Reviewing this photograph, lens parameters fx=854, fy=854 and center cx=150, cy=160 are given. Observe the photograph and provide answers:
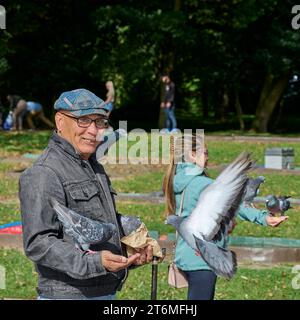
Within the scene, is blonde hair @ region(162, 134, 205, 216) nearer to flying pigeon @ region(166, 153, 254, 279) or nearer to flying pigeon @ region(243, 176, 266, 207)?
flying pigeon @ region(243, 176, 266, 207)

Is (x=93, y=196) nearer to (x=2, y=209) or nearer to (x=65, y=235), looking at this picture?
(x=65, y=235)

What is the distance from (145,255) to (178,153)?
159 cm

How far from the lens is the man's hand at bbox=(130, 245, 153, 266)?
425cm

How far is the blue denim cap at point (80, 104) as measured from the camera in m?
4.21

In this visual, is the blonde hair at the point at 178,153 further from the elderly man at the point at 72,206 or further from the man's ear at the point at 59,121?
the man's ear at the point at 59,121

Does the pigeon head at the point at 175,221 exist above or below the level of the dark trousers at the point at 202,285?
above

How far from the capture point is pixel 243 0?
1145 inches

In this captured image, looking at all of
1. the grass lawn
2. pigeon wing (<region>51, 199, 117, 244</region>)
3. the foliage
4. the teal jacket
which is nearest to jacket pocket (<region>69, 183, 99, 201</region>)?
pigeon wing (<region>51, 199, 117, 244</region>)

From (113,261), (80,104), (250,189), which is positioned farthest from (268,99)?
(113,261)

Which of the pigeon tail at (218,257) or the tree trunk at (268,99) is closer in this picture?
the pigeon tail at (218,257)

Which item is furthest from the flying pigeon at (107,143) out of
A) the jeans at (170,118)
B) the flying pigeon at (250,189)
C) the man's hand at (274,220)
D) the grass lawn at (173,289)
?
the flying pigeon at (250,189)

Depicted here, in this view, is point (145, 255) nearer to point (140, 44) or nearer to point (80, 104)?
point (80, 104)

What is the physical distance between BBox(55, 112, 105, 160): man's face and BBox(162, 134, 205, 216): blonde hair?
5.14 feet

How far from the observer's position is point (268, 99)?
31703 millimetres
